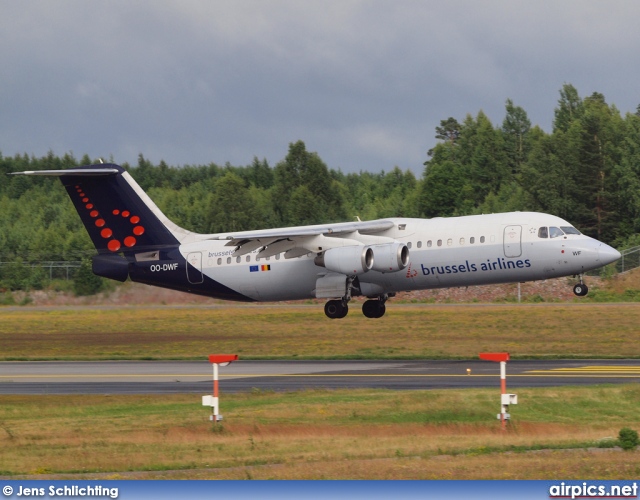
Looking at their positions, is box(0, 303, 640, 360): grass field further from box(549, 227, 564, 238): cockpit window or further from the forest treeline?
the forest treeline

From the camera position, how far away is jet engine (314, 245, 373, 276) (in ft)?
126

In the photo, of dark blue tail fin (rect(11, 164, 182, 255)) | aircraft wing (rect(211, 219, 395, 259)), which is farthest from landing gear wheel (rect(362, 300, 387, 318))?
dark blue tail fin (rect(11, 164, 182, 255))

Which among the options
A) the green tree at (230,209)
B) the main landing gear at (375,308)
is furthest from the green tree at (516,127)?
the main landing gear at (375,308)

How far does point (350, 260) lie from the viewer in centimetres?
3850

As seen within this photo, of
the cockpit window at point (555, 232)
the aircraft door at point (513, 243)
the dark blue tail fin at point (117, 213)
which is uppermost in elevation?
the dark blue tail fin at point (117, 213)

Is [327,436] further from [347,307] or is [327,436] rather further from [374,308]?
[374,308]

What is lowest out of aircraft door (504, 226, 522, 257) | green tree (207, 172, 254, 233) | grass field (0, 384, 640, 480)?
grass field (0, 384, 640, 480)

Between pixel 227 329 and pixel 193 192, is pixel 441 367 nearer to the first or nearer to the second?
pixel 227 329

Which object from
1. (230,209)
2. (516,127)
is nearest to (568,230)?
(230,209)

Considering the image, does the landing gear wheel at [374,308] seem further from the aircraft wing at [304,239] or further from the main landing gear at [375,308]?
the aircraft wing at [304,239]

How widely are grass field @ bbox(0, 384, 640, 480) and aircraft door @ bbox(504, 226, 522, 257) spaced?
38.6 feet

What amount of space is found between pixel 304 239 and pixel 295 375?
8403 millimetres

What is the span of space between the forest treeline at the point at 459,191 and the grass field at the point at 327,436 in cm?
5014

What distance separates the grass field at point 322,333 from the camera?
41.3 m
